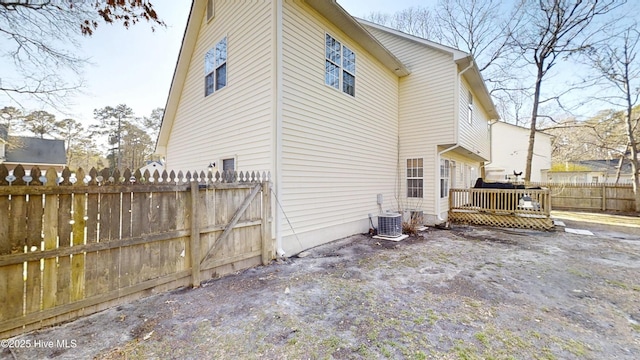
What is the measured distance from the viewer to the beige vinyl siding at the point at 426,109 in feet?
28.7

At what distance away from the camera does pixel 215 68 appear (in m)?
7.39

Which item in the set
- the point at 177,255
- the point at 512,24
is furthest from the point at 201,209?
the point at 512,24

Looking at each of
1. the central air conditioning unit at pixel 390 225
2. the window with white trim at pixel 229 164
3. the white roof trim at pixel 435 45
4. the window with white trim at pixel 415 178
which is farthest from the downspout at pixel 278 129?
the window with white trim at pixel 415 178

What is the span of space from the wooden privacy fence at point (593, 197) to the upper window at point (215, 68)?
15.8m

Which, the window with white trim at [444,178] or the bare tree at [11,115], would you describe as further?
the bare tree at [11,115]

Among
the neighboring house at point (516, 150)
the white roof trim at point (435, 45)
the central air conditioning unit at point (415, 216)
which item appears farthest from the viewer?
the neighboring house at point (516, 150)

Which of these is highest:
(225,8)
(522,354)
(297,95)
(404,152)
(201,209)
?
(225,8)

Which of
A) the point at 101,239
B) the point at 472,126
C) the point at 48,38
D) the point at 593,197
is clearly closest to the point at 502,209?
the point at 472,126

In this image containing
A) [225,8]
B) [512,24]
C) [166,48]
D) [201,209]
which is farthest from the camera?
[512,24]

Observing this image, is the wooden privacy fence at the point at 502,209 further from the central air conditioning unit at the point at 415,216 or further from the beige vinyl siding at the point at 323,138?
the beige vinyl siding at the point at 323,138

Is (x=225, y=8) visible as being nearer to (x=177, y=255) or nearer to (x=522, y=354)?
(x=177, y=255)

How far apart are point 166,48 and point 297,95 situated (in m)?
7.05

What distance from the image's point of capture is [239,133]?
247 inches

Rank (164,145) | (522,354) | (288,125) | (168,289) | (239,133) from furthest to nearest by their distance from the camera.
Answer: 1. (164,145)
2. (239,133)
3. (288,125)
4. (168,289)
5. (522,354)
